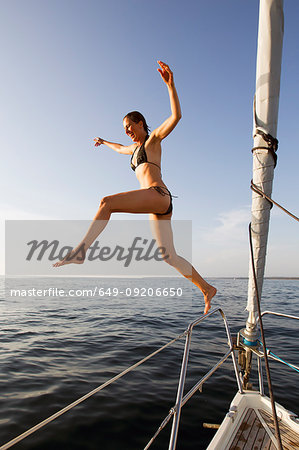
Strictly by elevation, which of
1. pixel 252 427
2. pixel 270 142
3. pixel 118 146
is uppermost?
pixel 118 146

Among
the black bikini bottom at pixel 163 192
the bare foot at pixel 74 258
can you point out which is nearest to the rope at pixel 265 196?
the black bikini bottom at pixel 163 192

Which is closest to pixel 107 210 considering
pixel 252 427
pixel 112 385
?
pixel 252 427

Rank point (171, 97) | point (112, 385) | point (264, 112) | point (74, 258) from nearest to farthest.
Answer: point (74, 258)
point (171, 97)
point (264, 112)
point (112, 385)

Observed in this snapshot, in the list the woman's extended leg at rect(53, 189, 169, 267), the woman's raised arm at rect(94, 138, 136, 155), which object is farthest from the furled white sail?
the woman's raised arm at rect(94, 138, 136, 155)

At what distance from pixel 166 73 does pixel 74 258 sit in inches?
76.1

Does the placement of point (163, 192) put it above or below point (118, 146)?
below

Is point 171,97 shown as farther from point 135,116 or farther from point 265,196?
point 265,196

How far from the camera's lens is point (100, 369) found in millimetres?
6844

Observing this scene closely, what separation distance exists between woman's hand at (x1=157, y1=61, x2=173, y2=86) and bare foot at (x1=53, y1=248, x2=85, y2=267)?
179cm

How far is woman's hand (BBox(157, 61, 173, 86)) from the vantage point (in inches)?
95.7

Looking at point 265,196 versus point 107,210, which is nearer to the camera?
point 107,210

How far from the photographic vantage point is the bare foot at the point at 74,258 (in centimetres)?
235

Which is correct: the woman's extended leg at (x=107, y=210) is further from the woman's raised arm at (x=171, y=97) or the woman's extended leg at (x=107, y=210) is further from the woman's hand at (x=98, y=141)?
the woman's hand at (x=98, y=141)

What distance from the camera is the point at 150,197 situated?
2564mm
